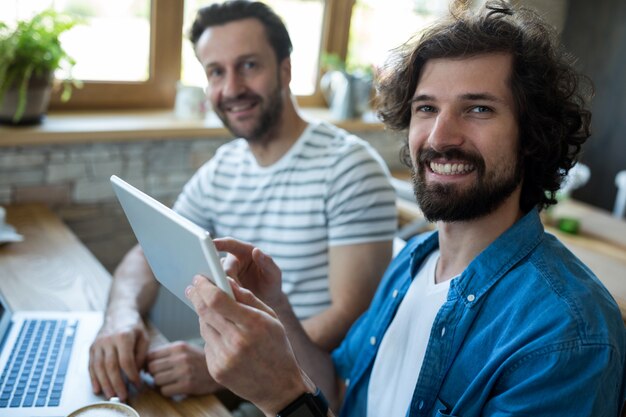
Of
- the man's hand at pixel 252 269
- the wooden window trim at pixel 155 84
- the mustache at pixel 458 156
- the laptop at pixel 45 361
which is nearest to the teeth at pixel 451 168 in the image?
the mustache at pixel 458 156

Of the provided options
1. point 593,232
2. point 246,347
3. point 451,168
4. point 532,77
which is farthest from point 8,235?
point 593,232

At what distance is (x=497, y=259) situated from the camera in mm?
1004

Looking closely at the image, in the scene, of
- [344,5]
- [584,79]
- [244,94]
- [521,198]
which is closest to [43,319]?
[244,94]

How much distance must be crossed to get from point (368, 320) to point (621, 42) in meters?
3.01

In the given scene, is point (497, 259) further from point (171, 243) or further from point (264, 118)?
point (264, 118)

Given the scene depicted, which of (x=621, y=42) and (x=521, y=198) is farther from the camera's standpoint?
(x=621, y=42)

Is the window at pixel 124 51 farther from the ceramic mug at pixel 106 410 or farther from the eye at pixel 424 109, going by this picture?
the ceramic mug at pixel 106 410

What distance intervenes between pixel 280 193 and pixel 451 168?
0.68m

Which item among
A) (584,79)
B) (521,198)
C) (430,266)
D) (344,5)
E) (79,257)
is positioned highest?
(344,5)

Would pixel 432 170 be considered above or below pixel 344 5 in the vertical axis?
below

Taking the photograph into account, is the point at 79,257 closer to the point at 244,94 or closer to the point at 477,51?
the point at 244,94

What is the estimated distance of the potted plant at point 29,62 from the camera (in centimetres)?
192

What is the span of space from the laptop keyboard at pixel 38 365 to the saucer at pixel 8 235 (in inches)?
19.9

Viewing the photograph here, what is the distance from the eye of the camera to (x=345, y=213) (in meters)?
1.54
